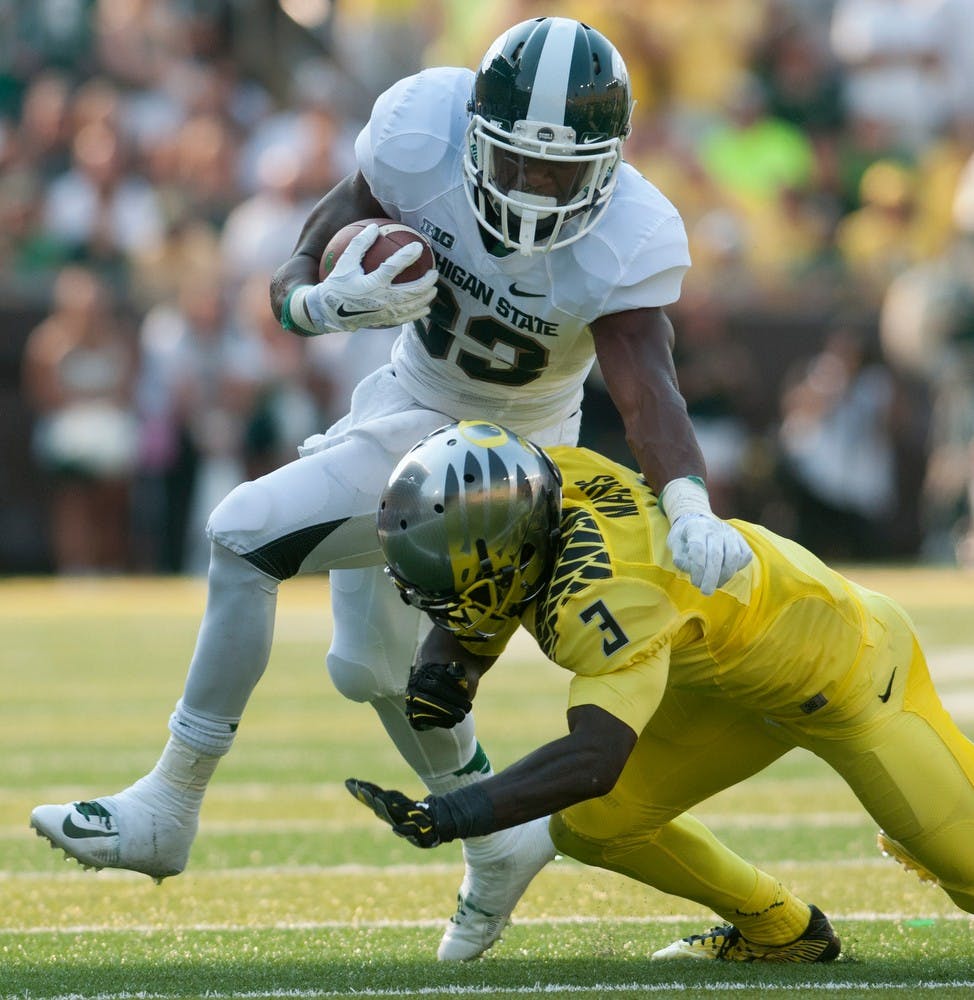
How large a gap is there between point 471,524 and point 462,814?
0.49 metres

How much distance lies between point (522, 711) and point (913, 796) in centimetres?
342

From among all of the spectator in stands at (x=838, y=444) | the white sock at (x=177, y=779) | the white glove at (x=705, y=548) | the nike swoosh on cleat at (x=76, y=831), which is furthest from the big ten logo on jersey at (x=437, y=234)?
the spectator in stands at (x=838, y=444)

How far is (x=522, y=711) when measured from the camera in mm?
6660

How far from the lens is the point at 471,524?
312 centimetres

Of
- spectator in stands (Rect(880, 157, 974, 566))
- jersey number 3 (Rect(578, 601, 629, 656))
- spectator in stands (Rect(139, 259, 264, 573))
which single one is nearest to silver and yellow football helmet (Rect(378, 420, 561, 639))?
jersey number 3 (Rect(578, 601, 629, 656))

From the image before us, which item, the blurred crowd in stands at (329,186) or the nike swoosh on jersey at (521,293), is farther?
the blurred crowd in stands at (329,186)

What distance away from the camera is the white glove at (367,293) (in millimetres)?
3512

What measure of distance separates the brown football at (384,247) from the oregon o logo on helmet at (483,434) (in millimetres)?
421

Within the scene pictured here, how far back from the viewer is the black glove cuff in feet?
9.48

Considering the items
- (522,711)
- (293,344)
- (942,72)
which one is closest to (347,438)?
(522,711)

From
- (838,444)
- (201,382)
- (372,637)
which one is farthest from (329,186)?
(372,637)

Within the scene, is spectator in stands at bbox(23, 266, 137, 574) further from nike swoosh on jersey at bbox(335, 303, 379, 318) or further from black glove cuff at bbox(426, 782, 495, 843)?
black glove cuff at bbox(426, 782, 495, 843)

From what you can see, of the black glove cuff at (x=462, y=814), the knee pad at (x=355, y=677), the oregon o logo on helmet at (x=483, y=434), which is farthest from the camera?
the knee pad at (x=355, y=677)

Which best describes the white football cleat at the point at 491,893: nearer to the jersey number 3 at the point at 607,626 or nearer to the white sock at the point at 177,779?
the white sock at the point at 177,779
